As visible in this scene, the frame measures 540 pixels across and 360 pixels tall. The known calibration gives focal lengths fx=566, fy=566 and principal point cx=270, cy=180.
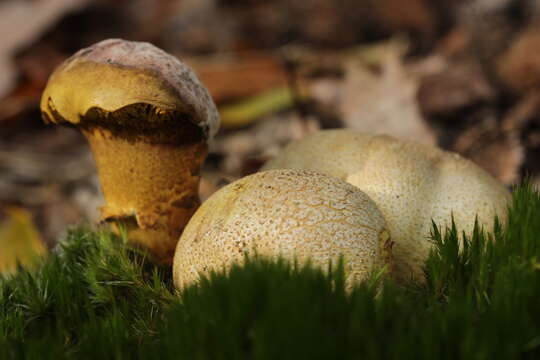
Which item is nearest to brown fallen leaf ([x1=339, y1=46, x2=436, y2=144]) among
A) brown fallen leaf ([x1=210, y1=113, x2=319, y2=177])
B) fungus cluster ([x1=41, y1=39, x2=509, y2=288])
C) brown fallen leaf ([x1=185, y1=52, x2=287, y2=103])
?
brown fallen leaf ([x1=210, y1=113, x2=319, y2=177])

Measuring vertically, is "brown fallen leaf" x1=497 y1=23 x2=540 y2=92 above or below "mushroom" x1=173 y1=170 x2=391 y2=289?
above

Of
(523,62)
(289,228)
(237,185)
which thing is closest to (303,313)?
(289,228)

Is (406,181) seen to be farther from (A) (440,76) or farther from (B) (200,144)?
(A) (440,76)

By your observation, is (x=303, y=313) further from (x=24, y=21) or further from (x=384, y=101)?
(x=24, y=21)

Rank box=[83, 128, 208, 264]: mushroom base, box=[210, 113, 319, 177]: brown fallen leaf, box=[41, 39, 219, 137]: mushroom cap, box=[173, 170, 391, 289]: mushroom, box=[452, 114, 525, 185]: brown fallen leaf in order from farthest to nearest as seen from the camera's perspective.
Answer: box=[210, 113, 319, 177]: brown fallen leaf
box=[452, 114, 525, 185]: brown fallen leaf
box=[83, 128, 208, 264]: mushroom base
box=[41, 39, 219, 137]: mushroom cap
box=[173, 170, 391, 289]: mushroom

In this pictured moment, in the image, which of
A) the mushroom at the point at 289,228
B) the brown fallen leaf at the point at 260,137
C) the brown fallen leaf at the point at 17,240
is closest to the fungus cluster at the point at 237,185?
the mushroom at the point at 289,228

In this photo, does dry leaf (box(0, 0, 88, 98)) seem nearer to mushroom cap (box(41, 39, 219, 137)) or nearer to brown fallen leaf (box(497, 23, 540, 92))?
mushroom cap (box(41, 39, 219, 137))

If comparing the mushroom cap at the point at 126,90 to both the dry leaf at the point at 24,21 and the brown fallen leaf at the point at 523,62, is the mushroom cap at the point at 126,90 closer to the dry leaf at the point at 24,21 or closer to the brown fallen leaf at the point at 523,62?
the brown fallen leaf at the point at 523,62
